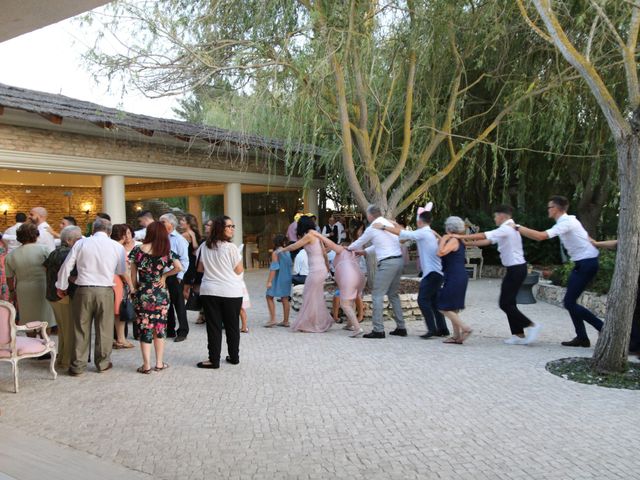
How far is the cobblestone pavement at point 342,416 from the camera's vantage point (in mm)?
3789

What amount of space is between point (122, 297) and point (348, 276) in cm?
306

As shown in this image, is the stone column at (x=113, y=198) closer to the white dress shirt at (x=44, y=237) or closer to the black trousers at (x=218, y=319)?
the white dress shirt at (x=44, y=237)

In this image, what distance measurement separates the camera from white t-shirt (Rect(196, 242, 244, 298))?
6.43m

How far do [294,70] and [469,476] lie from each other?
722cm

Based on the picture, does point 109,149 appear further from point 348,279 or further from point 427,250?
point 427,250

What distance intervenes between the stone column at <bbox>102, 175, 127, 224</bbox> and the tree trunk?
10.5 m

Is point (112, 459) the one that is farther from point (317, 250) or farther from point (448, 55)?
point (448, 55)

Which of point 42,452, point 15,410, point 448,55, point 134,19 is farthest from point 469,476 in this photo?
point 448,55

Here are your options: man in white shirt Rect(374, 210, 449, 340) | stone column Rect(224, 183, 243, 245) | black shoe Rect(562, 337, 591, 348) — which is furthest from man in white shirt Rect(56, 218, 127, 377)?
stone column Rect(224, 183, 243, 245)

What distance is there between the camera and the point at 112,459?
3.96 m

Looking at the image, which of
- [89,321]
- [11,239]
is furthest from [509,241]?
[11,239]

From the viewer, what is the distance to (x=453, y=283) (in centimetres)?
741

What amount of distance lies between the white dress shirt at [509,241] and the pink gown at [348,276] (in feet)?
6.51

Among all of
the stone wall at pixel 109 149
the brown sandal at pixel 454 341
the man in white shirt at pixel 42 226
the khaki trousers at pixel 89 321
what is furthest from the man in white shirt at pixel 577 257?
the man in white shirt at pixel 42 226
